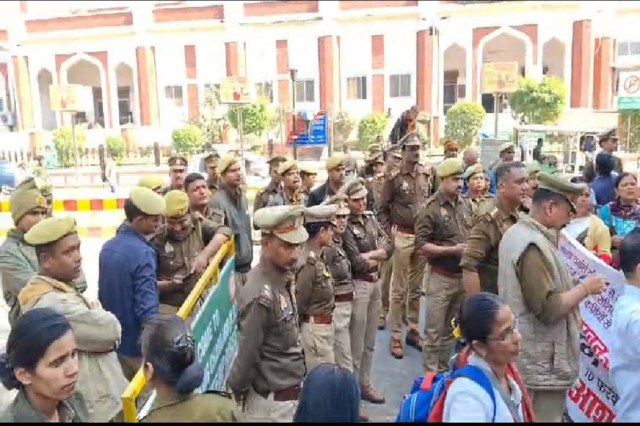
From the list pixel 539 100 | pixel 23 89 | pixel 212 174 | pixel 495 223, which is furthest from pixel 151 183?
pixel 23 89

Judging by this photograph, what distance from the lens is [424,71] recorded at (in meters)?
33.2

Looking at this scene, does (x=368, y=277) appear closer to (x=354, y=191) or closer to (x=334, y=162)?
(x=354, y=191)

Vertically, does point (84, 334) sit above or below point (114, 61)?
below

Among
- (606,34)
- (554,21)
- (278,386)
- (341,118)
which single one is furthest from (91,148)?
(278,386)

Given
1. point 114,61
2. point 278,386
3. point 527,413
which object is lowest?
point 278,386

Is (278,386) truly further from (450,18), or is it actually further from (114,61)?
(114,61)

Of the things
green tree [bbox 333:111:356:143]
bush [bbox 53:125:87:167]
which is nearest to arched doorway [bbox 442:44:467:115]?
green tree [bbox 333:111:356:143]

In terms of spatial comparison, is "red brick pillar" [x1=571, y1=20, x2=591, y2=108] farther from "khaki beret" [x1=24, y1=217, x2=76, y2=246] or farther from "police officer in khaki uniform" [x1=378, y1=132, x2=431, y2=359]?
"khaki beret" [x1=24, y1=217, x2=76, y2=246]

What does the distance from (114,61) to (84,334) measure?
37074 mm

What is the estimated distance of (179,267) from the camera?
4297 mm

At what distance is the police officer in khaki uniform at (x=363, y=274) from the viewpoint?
4.79 meters

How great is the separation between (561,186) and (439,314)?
2.04 meters

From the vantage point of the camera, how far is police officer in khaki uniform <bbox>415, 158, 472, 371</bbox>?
5.03 metres

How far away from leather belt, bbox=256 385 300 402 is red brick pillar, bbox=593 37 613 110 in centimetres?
3349
